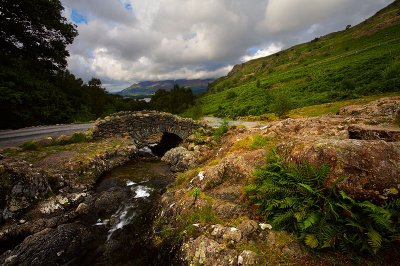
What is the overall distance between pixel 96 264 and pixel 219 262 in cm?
474

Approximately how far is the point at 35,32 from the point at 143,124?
2267 centimetres

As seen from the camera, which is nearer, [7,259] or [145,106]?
[7,259]

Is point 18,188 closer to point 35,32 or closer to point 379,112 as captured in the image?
point 379,112

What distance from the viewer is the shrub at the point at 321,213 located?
5.75 metres

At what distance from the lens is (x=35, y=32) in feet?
104

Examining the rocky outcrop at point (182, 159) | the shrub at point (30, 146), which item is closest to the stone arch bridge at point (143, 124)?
the rocky outcrop at point (182, 159)

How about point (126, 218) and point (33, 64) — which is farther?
point (33, 64)

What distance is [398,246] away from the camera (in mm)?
5750

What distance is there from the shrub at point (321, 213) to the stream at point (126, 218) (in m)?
4.20

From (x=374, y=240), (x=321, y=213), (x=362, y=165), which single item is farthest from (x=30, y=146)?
(x=374, y=240)

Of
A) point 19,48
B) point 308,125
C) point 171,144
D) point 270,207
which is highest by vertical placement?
point 19,48

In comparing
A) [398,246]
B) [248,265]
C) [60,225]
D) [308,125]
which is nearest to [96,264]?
[60,225]

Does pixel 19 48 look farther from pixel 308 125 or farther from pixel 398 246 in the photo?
pixel 398 246

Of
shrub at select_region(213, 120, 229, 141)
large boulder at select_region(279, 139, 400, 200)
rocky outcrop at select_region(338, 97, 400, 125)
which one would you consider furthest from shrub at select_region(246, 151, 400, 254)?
shrub at select_region(213, 120, 229, 141)
